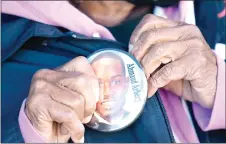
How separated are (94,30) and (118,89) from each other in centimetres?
23

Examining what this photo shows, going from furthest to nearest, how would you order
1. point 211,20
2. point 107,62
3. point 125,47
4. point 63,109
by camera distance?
point 211,20, point 125,47, point 107,62, point 63,109

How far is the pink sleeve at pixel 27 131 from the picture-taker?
3.09ft

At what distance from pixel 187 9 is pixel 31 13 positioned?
1.26ft

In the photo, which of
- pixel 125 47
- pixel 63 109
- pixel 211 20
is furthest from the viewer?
pixel 211 20

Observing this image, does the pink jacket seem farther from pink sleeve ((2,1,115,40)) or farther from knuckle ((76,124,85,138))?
knuckle ((76,124,85,138))

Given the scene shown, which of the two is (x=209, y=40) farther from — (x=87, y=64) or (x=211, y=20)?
(x=87, y=64)

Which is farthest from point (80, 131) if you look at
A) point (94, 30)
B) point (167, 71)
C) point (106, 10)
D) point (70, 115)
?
point (106, 10)

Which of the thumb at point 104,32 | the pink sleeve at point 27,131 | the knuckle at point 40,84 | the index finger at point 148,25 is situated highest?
the index finger at point 148,25

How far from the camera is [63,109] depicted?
882 mm

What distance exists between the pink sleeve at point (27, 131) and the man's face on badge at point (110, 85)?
0.13m

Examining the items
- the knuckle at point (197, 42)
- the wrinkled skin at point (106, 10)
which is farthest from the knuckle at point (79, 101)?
the wrinkled skin at point (106, 10)

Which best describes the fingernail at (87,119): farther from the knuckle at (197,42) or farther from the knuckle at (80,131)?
the knuckle at (197,42)

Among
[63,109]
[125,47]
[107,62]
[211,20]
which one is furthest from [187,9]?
[63,109]

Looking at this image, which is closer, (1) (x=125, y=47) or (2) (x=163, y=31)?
(2) (x=163, y=31)
